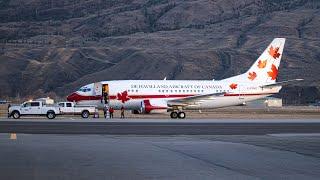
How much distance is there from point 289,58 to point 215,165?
164 metres

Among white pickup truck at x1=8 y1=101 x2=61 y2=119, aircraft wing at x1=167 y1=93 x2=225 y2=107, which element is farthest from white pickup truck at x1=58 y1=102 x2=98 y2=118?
aircraft wing at x1=167 y1=93 x2=225 y2=107

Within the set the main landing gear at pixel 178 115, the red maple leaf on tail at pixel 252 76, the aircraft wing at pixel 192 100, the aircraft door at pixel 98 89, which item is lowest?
the main landing gear at pixel 178 115

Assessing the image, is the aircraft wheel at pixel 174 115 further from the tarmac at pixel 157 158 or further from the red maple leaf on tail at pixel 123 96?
the tarmac at pixel 157 158

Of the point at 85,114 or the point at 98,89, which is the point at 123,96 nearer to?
the point at 98,89

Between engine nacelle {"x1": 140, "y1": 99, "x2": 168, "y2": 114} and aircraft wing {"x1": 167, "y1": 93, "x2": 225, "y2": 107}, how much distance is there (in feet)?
2.80

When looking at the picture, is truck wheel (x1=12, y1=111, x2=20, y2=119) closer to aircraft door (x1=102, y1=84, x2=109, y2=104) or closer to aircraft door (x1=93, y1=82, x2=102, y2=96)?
aircraft door (x1=93, y1=82, x2=102, y2=96)

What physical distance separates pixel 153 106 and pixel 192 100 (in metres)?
4.03

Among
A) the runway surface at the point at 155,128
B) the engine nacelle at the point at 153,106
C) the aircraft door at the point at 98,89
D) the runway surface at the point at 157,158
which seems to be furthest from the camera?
the aircraft door at the point at 98,89

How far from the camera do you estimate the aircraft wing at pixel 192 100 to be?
65125mm

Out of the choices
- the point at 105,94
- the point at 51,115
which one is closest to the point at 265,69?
the point at 105,94

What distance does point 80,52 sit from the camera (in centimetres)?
18975

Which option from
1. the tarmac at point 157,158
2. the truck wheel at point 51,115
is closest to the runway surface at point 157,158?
the tarmac at point 157,158

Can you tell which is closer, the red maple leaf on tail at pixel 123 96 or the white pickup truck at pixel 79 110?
the white pickup truck at pixel 79 110

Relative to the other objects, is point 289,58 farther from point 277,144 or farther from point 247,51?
point 277,144
